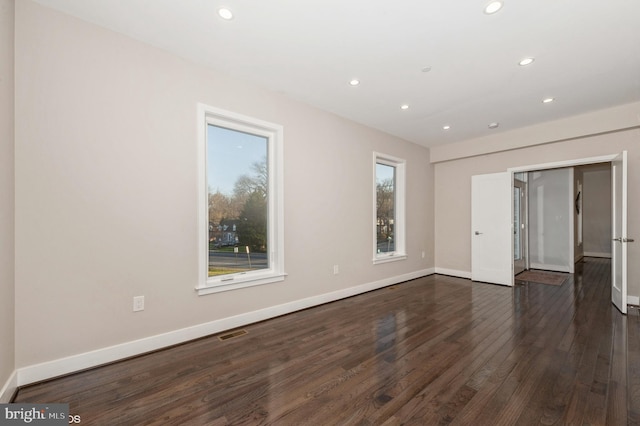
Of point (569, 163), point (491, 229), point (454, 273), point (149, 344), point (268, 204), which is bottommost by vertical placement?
point (454, 273)

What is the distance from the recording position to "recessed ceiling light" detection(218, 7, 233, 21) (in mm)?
2148

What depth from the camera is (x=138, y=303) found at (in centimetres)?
246

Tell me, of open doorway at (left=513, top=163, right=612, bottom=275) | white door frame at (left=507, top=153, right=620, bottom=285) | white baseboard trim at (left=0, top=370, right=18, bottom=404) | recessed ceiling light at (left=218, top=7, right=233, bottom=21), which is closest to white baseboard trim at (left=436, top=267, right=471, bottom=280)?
white door frame at (left=507, top=153, right=620, bottom=285)

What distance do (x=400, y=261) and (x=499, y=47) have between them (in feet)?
12.2

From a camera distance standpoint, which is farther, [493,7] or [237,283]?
[237,283]

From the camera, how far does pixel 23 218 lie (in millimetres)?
1984

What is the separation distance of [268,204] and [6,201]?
7.30 feet

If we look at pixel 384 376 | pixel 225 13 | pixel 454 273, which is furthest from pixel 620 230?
pixel 225 13

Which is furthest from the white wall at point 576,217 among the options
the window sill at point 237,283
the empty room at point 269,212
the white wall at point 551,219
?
the window sill at point 237,283

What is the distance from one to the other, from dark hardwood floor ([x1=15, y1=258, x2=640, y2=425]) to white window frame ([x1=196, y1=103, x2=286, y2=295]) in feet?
1.81

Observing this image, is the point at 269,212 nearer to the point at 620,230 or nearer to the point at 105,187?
the point at 105,187

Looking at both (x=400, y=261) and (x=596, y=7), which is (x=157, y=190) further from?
(x=400, y=261)

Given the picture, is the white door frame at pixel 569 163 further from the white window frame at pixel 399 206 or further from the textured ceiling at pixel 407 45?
the white window frame at pixel 399 206

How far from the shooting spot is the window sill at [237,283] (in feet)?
9.35
